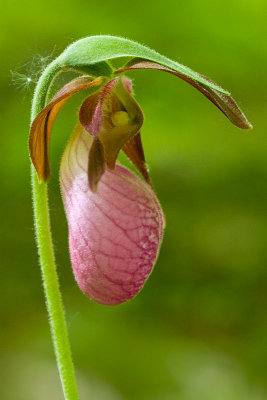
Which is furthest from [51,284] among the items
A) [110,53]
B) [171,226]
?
[171,226]

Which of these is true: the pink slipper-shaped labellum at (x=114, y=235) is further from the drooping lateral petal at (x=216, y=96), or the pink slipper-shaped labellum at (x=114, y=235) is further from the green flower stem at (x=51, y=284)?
the drooping lateral petal at (x=216, y=96)

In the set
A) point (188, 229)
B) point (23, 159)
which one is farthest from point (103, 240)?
point (188, 229)

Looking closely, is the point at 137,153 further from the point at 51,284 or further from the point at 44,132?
the point at 51,284

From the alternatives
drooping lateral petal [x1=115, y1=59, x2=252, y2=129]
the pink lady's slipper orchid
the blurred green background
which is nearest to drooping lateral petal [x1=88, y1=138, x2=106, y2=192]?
the pink lady's slipper orchid

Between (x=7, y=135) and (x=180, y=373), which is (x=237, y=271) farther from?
(x=7, y=135)

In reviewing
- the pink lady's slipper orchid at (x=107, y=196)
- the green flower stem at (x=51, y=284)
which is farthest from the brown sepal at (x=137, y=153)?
the green flower stem at (x=51, y=284)

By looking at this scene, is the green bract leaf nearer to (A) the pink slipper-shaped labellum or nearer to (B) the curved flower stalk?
(B) the curved flower stalk
